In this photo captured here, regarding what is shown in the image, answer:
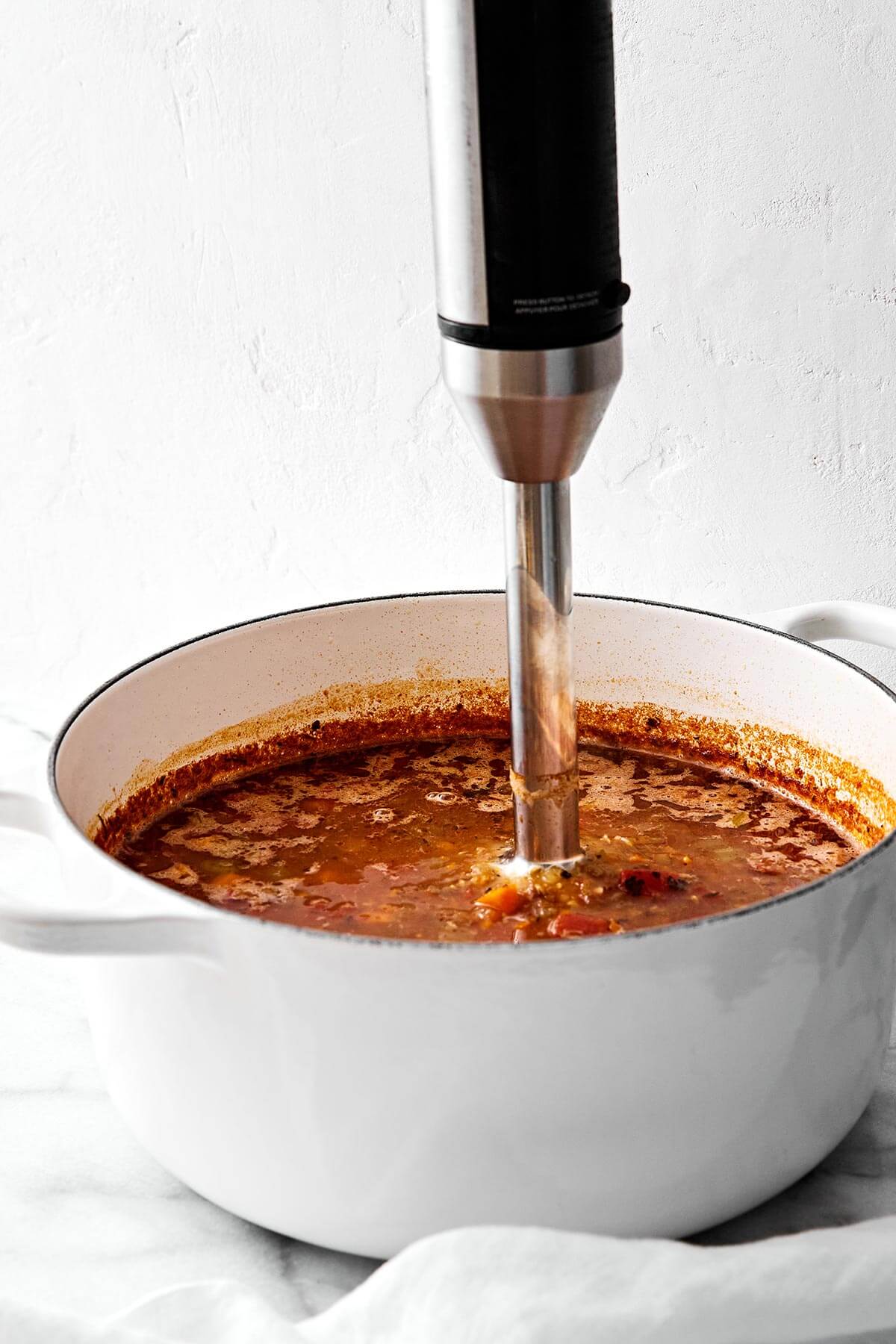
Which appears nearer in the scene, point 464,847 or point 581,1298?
point 581,1298

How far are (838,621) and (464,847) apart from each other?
0.26 metres

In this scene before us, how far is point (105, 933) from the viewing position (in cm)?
68

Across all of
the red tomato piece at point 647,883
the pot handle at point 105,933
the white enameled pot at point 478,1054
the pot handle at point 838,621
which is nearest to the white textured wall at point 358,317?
the pot handle at point 838,621

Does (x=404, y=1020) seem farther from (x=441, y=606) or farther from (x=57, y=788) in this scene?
(x=441, y=606)

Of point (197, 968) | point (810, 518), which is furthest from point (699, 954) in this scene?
point (810, 518)

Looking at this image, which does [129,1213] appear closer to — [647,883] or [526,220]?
[647,883]

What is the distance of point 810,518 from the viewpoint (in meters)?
1.24

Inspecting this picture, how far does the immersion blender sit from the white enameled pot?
22 centimetres

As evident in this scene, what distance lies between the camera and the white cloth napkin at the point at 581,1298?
67 centimetres

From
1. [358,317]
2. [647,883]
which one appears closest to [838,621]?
[647,883]

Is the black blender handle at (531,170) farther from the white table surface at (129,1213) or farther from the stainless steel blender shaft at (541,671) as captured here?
the white table surface at (129,1213)

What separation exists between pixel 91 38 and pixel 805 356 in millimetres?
611

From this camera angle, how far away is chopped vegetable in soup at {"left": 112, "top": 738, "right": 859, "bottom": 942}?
85 centimetres

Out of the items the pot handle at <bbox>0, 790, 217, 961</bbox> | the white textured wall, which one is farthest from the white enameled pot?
the white textured wall
